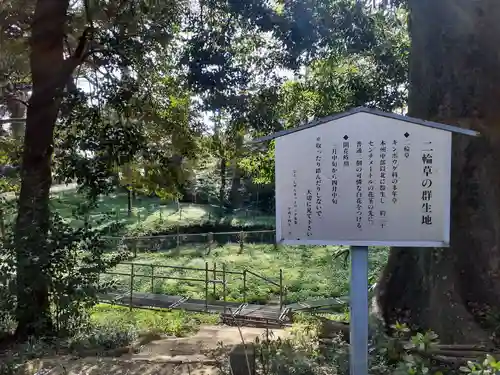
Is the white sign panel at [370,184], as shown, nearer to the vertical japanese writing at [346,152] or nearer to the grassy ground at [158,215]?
the vertical japanese writing at [346,152]

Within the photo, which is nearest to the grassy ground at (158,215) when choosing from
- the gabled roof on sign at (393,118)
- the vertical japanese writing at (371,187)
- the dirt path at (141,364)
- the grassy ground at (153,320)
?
the grassy ground at (153,320)

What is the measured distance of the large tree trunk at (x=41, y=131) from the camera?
20.9 feet

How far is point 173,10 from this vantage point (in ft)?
25.9

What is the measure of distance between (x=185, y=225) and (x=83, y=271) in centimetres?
1752

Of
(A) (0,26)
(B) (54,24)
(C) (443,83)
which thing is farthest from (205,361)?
(A) (0,26)

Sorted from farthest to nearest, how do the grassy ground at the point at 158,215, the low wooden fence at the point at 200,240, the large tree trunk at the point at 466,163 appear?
1. the grassy ground at the point at 158,215
2. the low wooden fence at the point at 200,240
3. the large tree trunk at the point at 466,163

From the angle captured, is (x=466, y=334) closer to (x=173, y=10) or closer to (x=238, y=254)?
(x=173, y=10)

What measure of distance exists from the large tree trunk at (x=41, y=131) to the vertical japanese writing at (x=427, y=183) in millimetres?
4810

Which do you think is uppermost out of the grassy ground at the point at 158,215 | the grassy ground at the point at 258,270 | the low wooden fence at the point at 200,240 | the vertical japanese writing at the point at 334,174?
the vertical japanese writing at the point at 334,174

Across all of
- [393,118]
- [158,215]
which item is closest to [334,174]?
[393,118]

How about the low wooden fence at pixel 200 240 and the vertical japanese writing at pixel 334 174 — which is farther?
the low wooden fence at pixel 200 240

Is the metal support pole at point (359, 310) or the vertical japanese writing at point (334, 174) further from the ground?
the vertical japanese writing at point (334, 174)

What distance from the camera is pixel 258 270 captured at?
16.0m

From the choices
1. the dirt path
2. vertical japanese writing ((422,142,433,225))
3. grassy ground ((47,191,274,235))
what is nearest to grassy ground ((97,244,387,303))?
grassy ground ((47,191,274,235))
